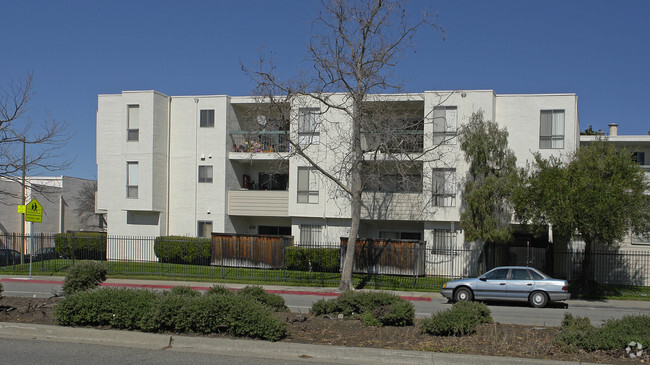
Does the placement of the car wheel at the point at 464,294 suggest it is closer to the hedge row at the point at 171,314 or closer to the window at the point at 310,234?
the window at the point at 310,234

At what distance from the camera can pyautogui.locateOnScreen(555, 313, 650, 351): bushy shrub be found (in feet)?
28.5

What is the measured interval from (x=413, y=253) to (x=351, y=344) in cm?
1759

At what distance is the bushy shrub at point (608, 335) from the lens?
342 inches

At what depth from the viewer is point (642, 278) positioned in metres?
26.8

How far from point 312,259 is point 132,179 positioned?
Result: 1113cm

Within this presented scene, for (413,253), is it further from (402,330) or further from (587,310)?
(402,330)

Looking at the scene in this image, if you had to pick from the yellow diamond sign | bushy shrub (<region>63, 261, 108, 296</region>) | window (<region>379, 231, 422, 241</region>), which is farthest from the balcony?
bushy shrub (<region>63, 261, 108, 296</region>)

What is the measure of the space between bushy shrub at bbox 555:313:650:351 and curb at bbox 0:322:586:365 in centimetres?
98

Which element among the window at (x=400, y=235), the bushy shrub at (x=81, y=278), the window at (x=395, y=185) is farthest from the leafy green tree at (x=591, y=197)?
the bushy shrub at (x=81, y=278)

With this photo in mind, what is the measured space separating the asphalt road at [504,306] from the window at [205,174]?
7651 millimetres

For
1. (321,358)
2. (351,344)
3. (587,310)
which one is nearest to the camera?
(321,358)

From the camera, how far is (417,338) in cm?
972

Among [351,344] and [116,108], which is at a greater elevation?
[116,108]

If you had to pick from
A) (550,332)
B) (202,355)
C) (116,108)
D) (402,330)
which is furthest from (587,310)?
(116,108)
